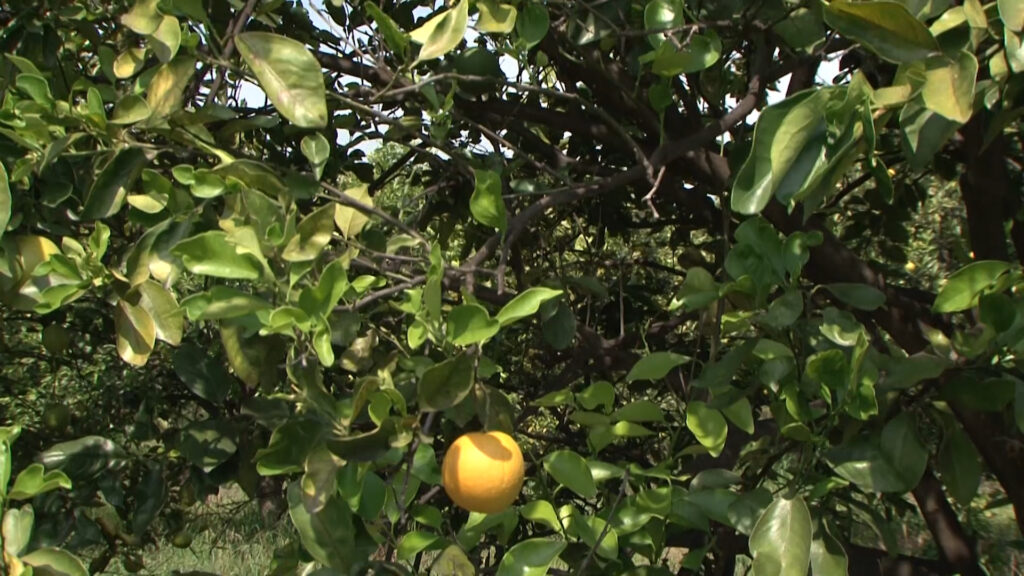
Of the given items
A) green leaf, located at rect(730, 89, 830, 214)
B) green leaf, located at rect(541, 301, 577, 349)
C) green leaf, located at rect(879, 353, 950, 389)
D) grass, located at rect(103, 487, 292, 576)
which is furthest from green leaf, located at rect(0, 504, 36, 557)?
grass, located at rect(103, 487, 292, 576)

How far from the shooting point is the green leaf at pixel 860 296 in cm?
106

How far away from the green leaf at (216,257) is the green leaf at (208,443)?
0.43 metres

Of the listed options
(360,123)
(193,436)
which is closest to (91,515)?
(193,436)

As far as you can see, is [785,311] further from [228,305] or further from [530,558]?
[228,305]

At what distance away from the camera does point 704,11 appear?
136cm

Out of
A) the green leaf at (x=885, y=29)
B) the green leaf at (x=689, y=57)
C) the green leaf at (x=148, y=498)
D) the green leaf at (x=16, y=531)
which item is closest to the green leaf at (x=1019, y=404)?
the green leaf at (x=885, y=29)

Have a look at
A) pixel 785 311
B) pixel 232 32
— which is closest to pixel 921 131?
pixel 785 311

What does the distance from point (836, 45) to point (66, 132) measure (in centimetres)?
101

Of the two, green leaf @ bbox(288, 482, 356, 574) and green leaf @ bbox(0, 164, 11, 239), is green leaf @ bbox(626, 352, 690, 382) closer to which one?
green leaf @ bbox(288, 482, 356, 574)

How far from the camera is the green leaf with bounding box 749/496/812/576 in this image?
90 cm

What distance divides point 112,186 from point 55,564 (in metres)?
0.38

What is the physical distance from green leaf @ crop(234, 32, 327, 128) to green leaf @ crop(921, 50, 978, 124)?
1.72 feet

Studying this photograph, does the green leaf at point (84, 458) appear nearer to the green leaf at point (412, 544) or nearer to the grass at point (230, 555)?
the green leaf at point (412, 544)

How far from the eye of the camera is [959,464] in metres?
1.06
